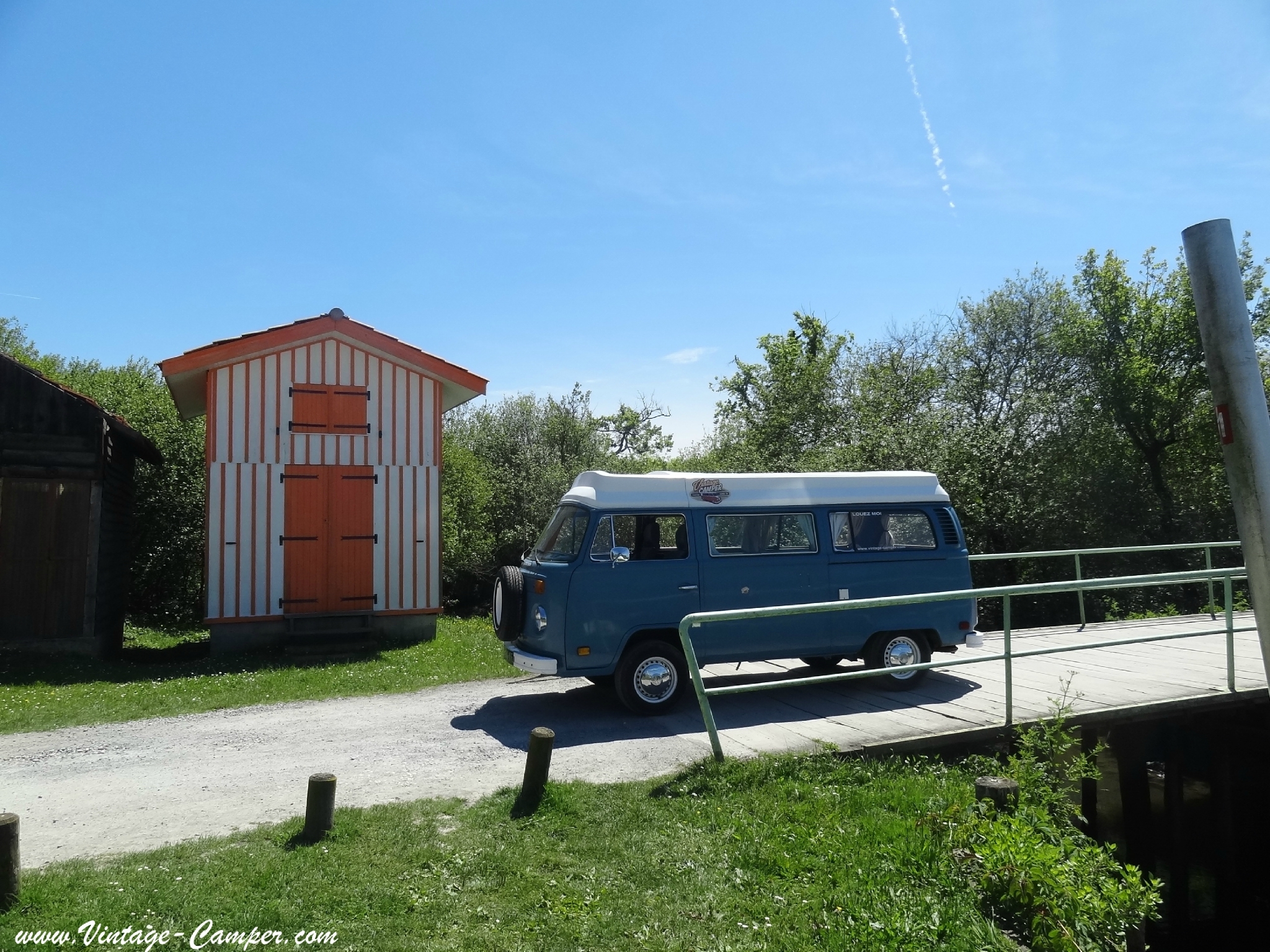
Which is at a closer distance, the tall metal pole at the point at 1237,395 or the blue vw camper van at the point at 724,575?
the tall metal pole at the point at 1237,395

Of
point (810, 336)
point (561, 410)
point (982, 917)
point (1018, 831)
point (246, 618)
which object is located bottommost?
point (982, 917)

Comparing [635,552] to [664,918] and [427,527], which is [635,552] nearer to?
[664,918]

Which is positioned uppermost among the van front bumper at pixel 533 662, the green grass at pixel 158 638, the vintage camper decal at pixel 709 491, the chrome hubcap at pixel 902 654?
the vintage camper decal at pixel 709 491

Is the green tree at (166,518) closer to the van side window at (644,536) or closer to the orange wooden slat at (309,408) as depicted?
the orange wooden slat at (309,408)

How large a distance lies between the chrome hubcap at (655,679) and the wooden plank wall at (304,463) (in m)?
7.03

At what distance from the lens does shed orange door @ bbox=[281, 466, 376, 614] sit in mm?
13734

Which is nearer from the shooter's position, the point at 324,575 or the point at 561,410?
the point at 324,575

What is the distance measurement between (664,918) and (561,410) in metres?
30.2

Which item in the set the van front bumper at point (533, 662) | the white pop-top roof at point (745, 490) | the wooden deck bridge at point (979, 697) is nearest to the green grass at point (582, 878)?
the wooden deck bridge at point (979, 697)

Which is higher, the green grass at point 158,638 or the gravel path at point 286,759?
the green grass at point 158,638

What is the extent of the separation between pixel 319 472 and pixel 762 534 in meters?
8.37

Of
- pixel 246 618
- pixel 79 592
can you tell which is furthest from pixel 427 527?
pixel 79 592

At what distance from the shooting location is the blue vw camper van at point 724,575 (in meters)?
8.48

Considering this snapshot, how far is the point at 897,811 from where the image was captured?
572cm
